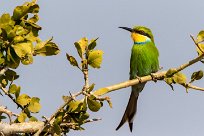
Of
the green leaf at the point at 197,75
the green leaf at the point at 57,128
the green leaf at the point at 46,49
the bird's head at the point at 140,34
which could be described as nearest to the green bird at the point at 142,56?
the bird's head at the point at 140,34

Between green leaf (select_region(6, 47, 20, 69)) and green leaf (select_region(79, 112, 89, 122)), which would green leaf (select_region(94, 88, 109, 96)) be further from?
green leaf (select_region(6, 47, 20, 69))

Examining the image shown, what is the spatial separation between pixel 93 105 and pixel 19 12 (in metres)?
0.92

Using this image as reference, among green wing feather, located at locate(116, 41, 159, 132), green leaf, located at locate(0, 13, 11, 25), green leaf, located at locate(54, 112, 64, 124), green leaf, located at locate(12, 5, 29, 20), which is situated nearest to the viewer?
green leaf, located at locate(54, 112, 64, 124)

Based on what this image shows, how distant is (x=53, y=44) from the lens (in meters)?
3.82

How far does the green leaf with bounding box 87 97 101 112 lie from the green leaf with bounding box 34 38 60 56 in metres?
0.64

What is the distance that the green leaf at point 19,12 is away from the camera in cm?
363

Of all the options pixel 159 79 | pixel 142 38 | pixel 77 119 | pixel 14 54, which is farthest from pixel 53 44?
pixel 142 38

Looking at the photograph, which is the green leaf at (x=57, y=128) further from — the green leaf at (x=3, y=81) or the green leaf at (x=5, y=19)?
the green leaf at (x=5, y=19)

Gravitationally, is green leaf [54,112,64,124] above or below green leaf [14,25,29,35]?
below

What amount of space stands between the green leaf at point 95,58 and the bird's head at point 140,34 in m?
4.33

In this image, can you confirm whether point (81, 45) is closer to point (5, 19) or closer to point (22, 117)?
point (5, 19)

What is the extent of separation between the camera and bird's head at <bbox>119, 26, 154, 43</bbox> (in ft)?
26.1

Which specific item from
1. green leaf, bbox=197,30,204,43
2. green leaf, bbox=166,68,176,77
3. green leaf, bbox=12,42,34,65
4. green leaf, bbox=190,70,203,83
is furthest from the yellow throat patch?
green leaf, bbox=12,42,34,65

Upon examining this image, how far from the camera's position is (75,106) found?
3.48 meters
